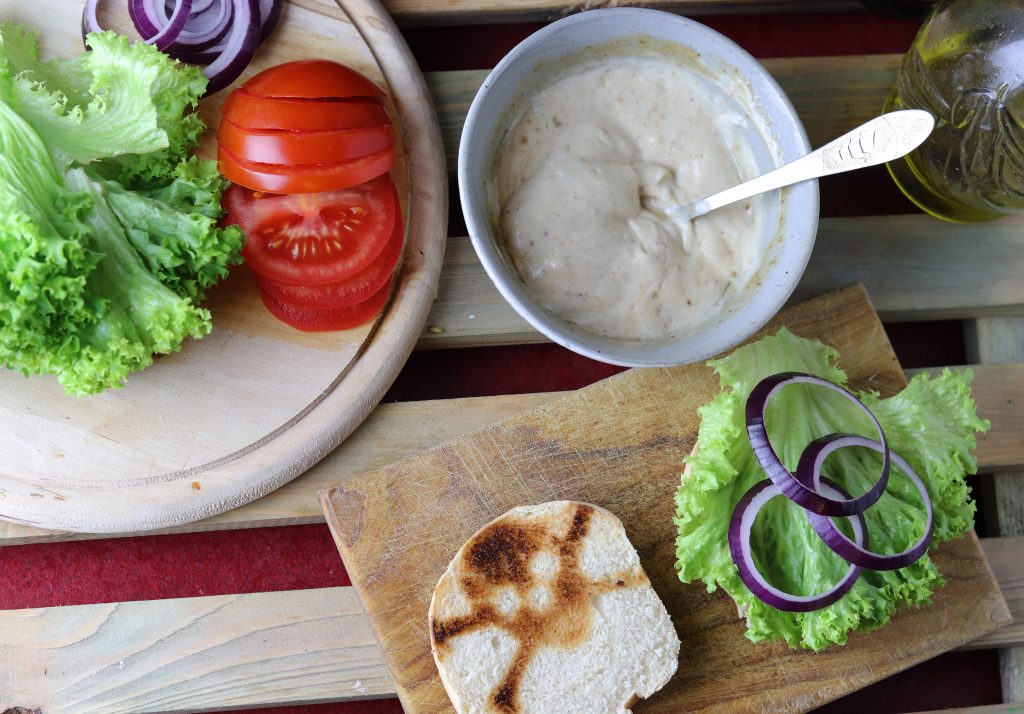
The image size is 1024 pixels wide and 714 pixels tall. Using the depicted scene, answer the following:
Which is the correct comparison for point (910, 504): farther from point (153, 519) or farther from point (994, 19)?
point (153, 519)

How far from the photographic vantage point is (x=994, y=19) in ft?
7.54

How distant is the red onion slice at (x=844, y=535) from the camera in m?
2.15

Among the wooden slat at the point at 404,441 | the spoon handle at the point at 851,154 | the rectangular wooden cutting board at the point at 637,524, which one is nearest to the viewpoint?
the spoon handle at the point at 851,154

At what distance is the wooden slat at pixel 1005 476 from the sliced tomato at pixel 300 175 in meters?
1.89

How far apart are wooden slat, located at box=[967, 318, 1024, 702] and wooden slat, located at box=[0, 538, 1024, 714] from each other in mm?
1860

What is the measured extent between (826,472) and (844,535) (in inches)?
7.4

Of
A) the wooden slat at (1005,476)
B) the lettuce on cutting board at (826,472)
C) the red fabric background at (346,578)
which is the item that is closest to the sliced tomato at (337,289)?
the red fabric background at (346,578)

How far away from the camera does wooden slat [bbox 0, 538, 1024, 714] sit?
7.85ft

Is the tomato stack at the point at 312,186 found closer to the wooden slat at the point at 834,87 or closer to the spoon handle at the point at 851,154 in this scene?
the spoon handle at the point at 851,154

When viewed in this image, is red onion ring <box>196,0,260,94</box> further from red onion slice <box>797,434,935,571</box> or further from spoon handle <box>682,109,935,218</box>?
red onion slice <box>797,434,935,571</box>

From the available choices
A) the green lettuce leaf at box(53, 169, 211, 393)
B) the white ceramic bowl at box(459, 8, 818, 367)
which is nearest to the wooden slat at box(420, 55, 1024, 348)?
the white ceramic bowl at box(459, 8, 818, 367)

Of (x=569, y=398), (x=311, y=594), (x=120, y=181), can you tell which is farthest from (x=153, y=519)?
(x=569, y=398)

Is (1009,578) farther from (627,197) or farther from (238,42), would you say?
(238,42)

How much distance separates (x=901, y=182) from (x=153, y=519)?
A: 7.76 ft
